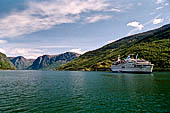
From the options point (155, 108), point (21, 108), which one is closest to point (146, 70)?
point (155, 108)

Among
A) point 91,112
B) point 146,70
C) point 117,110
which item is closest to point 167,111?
point 117,110

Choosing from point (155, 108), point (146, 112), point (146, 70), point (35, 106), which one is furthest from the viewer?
point (146, 70)

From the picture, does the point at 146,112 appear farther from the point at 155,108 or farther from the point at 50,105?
the point at 50,105

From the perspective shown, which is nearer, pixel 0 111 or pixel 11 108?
pixel 0 111

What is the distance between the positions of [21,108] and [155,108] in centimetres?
3070

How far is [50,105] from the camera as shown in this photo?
1540 inches

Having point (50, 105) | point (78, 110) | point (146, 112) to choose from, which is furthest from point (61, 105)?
point (146, 112)

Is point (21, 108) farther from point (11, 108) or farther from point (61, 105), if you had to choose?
point (61, 105)

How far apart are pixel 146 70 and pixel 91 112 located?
175912 millimetres

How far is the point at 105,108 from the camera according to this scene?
1428 inches

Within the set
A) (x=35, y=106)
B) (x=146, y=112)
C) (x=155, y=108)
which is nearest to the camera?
(x=146, y=112)

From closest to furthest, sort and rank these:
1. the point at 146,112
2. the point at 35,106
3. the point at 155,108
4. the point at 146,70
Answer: the point at 146,112
the point at 155,108
the point at 35,106
the point at 146,70

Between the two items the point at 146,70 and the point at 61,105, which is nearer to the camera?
the point at 61,105

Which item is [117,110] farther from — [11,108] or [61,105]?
[11,108]
